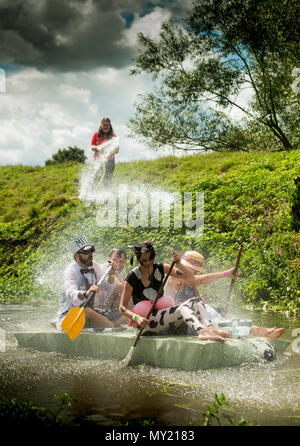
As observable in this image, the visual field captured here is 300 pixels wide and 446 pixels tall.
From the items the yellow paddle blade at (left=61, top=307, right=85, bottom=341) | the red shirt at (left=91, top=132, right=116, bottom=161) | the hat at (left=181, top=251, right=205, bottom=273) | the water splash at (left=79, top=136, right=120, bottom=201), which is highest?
the red shirt at (left=91, top=132, right=116, bottom=161)

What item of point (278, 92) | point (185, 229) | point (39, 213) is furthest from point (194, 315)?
point (278, 92)

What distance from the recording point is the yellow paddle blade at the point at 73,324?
6.07 meters

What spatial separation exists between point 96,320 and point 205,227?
600cm

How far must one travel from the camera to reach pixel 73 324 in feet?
19.9

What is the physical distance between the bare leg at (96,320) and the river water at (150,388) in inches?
25.6

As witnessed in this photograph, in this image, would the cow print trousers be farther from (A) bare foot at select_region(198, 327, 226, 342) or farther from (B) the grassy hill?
(B) the grassy hill

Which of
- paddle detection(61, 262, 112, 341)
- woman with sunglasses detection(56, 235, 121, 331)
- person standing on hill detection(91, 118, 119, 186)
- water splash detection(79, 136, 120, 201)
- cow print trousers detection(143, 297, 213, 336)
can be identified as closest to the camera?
cow print trousers detection(143, 297, 213, 336)

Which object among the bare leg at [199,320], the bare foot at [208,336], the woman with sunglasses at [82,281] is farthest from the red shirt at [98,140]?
the bare foot at [208,336]

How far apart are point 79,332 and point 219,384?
2.08 meters

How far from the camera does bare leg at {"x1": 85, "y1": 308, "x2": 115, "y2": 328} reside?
6546 millimetres

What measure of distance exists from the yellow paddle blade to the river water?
1.00ft

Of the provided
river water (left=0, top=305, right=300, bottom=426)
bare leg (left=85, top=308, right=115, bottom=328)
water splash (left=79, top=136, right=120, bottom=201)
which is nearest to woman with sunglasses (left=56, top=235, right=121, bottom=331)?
bare leg (left=85, top=308, right=115, bottom=328)

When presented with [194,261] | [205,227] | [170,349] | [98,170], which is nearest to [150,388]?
[170,349]

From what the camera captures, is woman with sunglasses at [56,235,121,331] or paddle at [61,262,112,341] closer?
paddle at [61,262,112,341]
